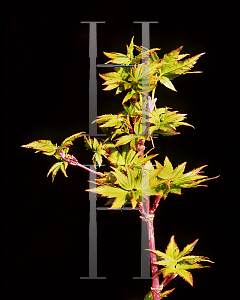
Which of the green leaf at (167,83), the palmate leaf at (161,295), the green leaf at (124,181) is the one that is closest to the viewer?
the green leaf at (124,181)

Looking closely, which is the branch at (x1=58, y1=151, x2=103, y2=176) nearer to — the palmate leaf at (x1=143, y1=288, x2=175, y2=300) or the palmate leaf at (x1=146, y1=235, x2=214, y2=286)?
the palmate leaf at (x1=146, y1=235, x2=214, y2=286)

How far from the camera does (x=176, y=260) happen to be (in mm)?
1634

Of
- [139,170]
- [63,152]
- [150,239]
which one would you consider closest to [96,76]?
[63,152]

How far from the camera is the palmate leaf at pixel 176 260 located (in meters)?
1.58

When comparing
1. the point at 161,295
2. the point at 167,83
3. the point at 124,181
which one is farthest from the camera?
the point at 161,295

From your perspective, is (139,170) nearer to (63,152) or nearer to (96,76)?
(63,152)

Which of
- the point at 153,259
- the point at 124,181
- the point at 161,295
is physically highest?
the point at 124,181

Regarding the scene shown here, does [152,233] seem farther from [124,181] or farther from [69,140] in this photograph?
[69,140]

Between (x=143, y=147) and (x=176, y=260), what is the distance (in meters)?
0.57

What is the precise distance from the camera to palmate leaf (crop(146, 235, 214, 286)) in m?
1.58

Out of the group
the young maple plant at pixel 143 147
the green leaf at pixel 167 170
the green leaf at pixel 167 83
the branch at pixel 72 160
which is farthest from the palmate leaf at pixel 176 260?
the green leaf at pixel 167 83

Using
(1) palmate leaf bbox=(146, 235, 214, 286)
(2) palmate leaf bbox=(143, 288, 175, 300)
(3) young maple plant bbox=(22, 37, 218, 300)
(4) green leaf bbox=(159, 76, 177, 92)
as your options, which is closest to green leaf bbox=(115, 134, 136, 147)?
(3) young maple plant bbox=(22, 37, 218, 300)

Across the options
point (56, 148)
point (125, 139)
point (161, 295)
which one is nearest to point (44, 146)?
point (56, 148)

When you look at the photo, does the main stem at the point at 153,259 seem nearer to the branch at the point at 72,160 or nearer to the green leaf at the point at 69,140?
the branch at the point at 72,160
